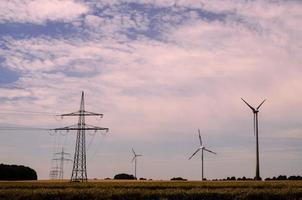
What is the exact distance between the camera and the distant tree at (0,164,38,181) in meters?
164

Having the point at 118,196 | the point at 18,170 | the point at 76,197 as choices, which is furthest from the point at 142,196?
the point at 18,170

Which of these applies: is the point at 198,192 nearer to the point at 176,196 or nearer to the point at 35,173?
the point at 176,196

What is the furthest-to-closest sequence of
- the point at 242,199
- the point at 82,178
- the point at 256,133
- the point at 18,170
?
the point at 18,170 → the point at 256,133 → the point at 82,178 → the point at 242,199

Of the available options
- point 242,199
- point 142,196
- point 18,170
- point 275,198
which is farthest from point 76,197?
point 18,170

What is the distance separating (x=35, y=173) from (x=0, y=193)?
118 m

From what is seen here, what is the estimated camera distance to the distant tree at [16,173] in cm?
16362

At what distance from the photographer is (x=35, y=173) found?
590 feet

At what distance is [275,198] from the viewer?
2448 inches

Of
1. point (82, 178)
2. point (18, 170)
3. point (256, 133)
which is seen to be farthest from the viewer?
point (18, 170)

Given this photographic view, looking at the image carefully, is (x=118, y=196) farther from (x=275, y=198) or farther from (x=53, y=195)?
(x=275, y=198)

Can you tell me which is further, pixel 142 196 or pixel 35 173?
pixel 35 173

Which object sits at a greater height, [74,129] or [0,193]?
[74,129]

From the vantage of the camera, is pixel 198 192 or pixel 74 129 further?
pixel 74 129

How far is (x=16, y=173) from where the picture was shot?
558 feet
